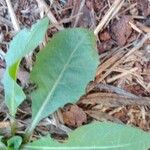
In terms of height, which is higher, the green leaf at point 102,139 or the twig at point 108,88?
the twig at point 108,88

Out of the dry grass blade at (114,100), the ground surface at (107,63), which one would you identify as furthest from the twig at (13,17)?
the dry grass blade at (114,100)

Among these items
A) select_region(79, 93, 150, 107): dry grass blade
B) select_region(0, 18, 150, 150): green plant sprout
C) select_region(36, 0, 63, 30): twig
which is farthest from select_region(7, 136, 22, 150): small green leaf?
select_region(36, 0, 63, 30): twig

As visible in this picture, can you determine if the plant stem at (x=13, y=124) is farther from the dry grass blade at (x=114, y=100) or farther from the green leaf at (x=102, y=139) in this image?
the dry grass blade at (x=114, y=100)

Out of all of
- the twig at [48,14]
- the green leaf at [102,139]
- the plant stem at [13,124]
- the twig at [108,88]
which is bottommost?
the green leaf at [102,139]

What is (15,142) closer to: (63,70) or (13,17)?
(63,70)

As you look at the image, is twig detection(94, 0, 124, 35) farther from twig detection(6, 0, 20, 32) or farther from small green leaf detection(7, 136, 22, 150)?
small green leaf detection(7, 136, 22, 150)

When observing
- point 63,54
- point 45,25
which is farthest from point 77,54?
point 45,25

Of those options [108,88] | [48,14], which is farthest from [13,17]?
[108,88]
